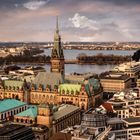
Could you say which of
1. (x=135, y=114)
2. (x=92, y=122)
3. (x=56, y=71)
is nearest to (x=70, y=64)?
(x=56, y=71)

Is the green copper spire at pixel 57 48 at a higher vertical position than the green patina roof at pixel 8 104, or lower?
higher

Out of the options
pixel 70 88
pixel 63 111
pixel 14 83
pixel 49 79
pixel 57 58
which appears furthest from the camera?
pixel 14 83

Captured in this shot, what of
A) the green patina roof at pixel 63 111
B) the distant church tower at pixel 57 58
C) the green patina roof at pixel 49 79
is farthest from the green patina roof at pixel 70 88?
the green patina roof at pixel 63 111

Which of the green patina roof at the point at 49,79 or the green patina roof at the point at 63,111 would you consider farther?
the green patina roof at the point at 49,79

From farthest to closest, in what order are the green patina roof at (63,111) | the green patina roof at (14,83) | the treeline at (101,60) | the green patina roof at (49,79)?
the treeline at (101,60) < the green patina roof at (14,83) < the green patina roof at (49,79) < the green patina roof at (63,111)

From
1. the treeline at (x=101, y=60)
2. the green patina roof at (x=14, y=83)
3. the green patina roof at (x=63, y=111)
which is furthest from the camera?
the treeline at (x=101, y=60)

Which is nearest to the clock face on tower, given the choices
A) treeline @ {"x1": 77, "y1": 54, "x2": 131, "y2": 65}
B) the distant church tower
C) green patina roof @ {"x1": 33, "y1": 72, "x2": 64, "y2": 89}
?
the distant church tower

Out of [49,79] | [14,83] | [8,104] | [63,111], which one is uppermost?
[49,79]

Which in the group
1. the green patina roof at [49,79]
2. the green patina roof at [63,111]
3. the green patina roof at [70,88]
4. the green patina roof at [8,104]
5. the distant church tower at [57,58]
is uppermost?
the distant church tower at [57,58]

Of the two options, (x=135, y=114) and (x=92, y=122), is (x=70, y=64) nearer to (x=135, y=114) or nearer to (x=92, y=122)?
(x=135, y=114)

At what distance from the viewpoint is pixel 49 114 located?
3900 centimetres

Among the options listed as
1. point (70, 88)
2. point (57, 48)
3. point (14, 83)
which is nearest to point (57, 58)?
point (57, 48)

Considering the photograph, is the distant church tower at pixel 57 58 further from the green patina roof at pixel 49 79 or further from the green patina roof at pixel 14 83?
the green patina roof at pixel 14 83

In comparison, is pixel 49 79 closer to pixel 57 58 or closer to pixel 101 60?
pixel 57 58
